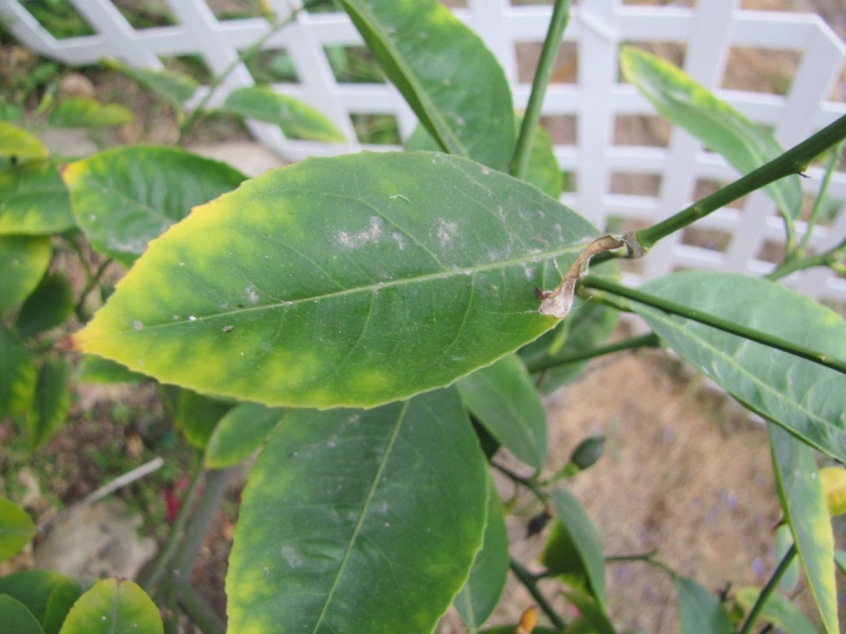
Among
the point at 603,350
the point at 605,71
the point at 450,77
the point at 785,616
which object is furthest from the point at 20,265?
the point at 605,71

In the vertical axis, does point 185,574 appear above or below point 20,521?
below

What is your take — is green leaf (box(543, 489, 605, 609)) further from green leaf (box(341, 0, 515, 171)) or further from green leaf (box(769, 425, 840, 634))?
green leaf (box(341, 0, 515, 171))

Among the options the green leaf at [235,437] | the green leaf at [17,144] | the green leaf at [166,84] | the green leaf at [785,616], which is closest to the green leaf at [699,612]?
the green leaf at [785,616]

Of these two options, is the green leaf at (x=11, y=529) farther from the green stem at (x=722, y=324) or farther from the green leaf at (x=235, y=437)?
the green stem at (x=722, y=324)

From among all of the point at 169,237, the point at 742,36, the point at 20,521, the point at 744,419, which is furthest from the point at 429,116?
the point at 744,419

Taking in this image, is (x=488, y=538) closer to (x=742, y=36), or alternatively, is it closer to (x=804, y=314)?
(x=804, y=314)

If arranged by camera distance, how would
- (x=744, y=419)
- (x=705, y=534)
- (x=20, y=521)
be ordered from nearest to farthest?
1. (x=20, y=521)
2. (x=705, y=534)
3. (x=744, y=419)
